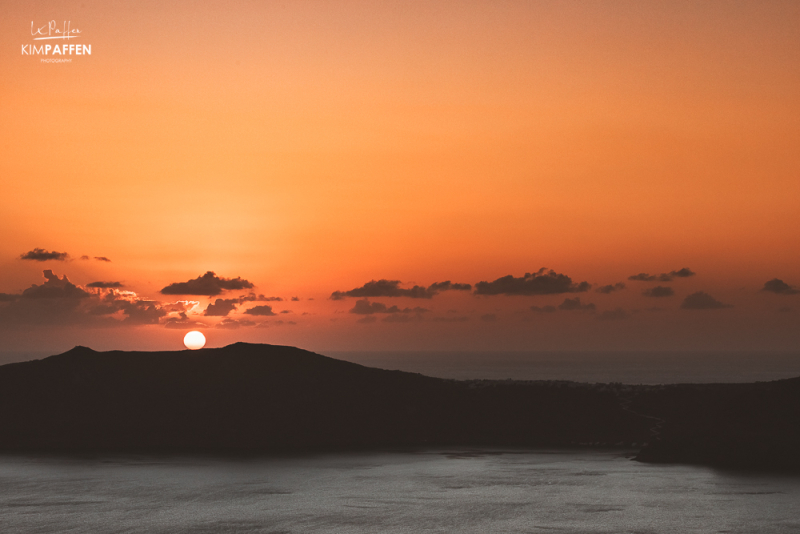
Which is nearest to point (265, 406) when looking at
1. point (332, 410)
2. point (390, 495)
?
point (332, 410)

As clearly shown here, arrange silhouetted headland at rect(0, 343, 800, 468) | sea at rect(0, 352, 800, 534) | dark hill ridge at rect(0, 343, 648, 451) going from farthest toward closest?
dark hill ridge at rect(0, 343, 648, 451) → silhouetted headland at rect(0, 343, 800, 468) → sea at rect(0, 352, 800, 534)

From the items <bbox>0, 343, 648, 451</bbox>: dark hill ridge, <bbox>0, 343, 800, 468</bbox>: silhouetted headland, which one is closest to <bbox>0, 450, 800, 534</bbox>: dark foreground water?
<bbox>0, 343, 800, 468</bbox>: silhouetted headland

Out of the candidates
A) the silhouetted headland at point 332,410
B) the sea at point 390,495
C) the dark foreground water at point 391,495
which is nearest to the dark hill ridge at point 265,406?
the silhouetted headland at point 332,410

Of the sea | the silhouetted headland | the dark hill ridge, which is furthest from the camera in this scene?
the dark hill ridge

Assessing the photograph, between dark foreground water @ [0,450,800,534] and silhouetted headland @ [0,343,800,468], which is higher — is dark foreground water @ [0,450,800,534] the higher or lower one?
the lower one

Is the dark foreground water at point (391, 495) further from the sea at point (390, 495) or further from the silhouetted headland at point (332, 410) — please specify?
the silhouetted headland at point (332, 410)

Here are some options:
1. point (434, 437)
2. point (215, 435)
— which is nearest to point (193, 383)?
point (215, 435)

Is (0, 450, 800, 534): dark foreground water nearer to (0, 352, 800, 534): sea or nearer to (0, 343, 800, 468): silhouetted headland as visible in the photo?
(0, 352, 800, 534): sea

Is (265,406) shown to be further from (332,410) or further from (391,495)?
(391,495)
